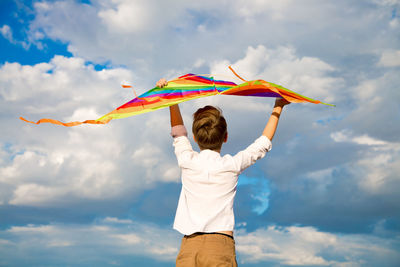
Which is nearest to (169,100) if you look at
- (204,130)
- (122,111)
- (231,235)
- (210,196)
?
(122,111)

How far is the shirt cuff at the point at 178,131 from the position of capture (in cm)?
602

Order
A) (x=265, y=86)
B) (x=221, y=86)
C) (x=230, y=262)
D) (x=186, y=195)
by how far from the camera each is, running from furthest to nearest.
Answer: (x=221, y=86)
(x=265, y=86)
(x=186, y=195)
(x=230, y=262)

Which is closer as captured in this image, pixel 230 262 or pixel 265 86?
pixel 230 262

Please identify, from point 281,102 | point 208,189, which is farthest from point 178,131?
point 281,102

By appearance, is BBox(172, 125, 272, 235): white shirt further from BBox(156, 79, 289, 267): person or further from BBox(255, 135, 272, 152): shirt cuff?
BBox(255, 135, 272, 152): shirt cuff

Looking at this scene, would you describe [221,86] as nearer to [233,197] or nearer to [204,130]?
[204,130]

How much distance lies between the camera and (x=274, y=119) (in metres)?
6.15

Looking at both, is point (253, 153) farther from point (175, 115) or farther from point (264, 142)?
point (175, 115)

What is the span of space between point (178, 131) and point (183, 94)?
125 cm

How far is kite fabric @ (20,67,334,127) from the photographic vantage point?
6680 millimetres

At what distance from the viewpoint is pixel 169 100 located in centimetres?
682

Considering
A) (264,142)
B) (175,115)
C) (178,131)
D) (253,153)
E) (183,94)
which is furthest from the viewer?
(183,94)

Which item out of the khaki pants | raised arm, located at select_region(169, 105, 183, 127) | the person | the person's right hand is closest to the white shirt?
the person

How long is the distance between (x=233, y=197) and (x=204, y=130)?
1002mm
